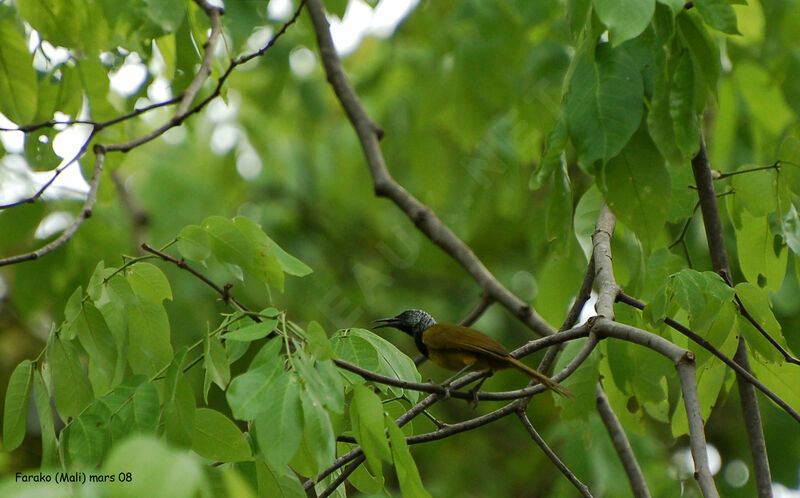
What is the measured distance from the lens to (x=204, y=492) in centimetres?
202

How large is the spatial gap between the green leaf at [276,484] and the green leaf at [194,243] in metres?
0.64

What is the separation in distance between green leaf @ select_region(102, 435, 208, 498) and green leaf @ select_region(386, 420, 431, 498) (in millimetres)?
803

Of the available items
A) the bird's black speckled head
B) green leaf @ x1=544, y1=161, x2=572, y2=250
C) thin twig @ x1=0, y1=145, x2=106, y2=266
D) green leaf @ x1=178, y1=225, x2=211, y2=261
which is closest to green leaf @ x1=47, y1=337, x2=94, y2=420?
thin twig @ x1=0, y1=145, x2=106, y2=266

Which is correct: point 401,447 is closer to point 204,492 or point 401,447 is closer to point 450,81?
point 204,492

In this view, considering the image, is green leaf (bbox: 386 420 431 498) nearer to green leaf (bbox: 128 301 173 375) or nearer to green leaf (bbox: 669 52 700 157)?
green leaf (bbox: 128 301 173 375)

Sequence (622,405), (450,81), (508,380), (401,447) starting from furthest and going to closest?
1. (508,380)
2. (450,81)
3. (622,405)
4. (401,447)

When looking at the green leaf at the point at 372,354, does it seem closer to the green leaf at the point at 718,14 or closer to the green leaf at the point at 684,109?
the green leaf at the point at 684,109

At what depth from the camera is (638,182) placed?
2.50 meters

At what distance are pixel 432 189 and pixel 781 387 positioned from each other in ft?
12.9

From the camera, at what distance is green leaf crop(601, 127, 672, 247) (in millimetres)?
2496

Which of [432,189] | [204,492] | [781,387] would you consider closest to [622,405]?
[781,387]

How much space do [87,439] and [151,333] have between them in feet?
1.63

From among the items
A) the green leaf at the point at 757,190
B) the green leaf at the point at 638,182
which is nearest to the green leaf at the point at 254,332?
the green leaf at the point at 638,182

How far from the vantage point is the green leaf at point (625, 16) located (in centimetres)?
223
